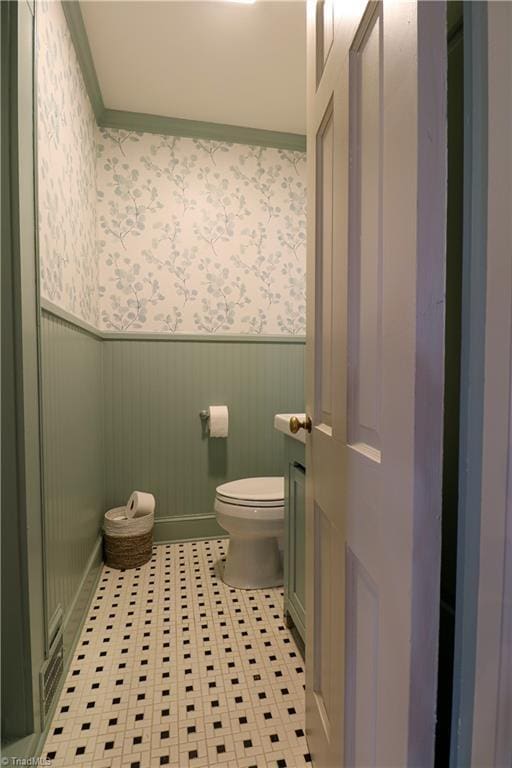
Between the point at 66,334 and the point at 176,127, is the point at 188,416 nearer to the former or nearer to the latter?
the point at 66,334

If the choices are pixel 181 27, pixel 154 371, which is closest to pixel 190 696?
pixel 154 371

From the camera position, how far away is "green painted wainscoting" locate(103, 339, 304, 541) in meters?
2.39

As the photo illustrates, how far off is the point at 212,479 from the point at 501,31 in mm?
2402

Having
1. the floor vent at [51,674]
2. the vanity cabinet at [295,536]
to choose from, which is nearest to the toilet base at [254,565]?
the vanity cabinet at [295,536]

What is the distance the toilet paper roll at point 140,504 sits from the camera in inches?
85.3

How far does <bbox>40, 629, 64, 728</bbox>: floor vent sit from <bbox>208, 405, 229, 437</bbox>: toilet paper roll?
1.28 metres

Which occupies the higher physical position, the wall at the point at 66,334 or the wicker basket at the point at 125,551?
the wall at the point at 66,334

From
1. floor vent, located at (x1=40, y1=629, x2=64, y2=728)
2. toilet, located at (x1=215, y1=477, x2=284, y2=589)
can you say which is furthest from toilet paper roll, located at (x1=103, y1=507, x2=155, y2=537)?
floor vent, located at (x1=40, y1=629, x2=64, y2=728)

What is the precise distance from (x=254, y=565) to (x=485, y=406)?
1.77m

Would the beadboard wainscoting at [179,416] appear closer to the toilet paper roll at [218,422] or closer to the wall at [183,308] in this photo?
the wall at [183,308]

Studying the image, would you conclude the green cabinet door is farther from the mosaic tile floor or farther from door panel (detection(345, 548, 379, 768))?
door panel (detection(345, 548, 379, 768))

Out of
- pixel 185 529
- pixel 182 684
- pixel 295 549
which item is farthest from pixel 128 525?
pixel 295 549

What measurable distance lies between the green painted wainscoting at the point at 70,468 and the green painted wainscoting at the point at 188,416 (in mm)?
194

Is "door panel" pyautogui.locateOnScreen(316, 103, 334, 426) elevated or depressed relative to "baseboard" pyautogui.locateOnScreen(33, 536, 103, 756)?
elevated
